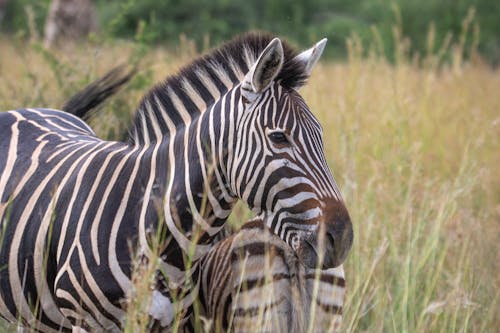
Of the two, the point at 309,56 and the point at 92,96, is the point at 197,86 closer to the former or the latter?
the point at 309,56

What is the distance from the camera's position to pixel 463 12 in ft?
55.8

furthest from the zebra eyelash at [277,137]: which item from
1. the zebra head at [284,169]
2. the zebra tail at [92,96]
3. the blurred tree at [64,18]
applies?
the blurred tree at [64,18]

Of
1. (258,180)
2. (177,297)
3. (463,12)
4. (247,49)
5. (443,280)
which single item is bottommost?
(443,280)

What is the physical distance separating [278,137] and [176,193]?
1.63ft

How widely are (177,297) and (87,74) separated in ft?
12.5

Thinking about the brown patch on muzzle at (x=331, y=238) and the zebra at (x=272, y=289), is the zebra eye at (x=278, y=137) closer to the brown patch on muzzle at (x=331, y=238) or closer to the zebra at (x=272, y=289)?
the brown patch on muzzle at (x=331, y=238)

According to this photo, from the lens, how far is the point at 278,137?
2.90 meters

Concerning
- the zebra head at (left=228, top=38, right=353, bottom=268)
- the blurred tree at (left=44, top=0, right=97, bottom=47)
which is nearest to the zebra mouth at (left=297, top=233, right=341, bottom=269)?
the zebra head at (left=228, top=38, right=353, bottom=268)

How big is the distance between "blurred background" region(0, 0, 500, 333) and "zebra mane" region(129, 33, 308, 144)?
3.10 ft

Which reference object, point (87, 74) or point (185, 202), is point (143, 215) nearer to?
point (185, 202)

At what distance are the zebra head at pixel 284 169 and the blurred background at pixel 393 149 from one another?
35 cm

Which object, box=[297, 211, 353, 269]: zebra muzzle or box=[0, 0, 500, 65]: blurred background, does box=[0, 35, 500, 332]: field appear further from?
box=[0, 0, 500, 65]: blurred background

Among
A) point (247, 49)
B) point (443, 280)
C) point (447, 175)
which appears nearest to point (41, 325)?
point (247, 49)

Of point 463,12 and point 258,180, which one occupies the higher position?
point 463,12
